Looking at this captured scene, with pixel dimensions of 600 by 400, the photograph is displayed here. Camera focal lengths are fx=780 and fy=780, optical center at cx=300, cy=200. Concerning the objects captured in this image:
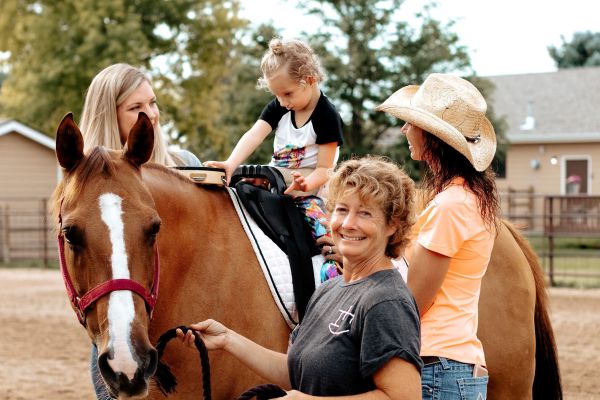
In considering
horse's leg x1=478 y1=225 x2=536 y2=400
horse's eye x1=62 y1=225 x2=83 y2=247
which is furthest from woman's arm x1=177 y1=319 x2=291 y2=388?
horse's leg x1=478 y1=225 x2=536 y2=400

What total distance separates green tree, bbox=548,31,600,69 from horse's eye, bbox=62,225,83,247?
4550 centimetres

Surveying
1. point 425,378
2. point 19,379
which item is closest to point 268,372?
point 425,378

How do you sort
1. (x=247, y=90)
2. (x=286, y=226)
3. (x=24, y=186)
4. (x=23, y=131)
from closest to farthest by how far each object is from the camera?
(x=286, y=226), (x=247, y=90), (x=23, y=131), (x=24, y=186)

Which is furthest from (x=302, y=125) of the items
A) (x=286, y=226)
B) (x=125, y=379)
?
(x=125, y=379)

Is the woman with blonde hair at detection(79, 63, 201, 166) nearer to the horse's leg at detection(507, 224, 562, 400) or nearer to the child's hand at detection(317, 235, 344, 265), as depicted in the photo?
the child's hand at detection(317, 235, 344, 265)

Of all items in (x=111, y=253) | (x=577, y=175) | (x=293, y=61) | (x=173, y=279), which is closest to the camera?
(x=111, y=253)

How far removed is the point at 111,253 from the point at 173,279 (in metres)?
0.58

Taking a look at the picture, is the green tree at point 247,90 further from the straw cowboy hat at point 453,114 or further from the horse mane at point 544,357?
the straw cowboy hat at point 453,114

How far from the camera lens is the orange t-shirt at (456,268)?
2.51m

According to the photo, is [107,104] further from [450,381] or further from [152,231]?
[450,381]

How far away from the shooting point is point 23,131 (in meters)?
24.2

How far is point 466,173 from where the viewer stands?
266 cm

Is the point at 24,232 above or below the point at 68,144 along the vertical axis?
below

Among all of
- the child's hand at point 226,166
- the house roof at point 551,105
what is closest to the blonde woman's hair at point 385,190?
the child's hand at point 226,166
